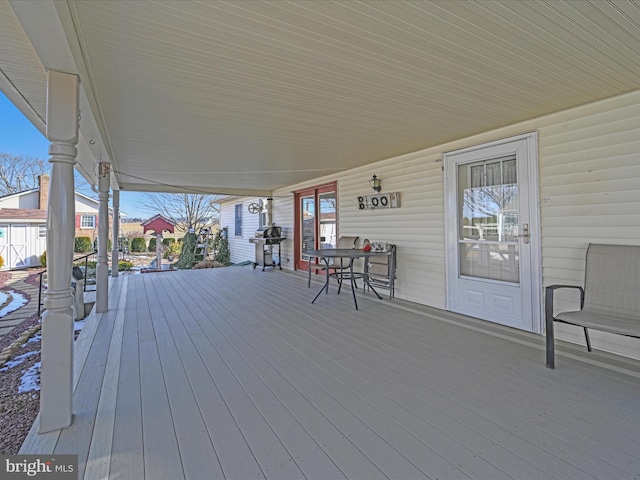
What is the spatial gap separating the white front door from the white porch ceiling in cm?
43

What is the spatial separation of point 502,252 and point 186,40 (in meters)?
3.81

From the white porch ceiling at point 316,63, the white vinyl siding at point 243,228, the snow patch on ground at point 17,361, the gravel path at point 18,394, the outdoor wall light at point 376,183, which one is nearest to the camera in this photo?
the white porch ceiling at point 316,63

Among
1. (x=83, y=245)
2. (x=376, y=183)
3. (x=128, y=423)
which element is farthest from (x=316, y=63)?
(x=83, y=245)

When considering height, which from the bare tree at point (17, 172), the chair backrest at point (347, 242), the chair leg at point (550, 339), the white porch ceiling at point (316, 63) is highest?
the bare tree at point (17, 172)

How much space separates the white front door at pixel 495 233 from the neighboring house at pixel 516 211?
0.01 m

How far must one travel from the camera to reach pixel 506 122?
363cm

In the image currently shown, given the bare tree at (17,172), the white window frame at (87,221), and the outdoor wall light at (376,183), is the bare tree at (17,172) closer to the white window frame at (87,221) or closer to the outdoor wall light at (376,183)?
the white window frame at (87,221)

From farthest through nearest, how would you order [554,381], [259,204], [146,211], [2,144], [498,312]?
[146,211]
[2,144]
[259,204]
[498,312]
[554,381]

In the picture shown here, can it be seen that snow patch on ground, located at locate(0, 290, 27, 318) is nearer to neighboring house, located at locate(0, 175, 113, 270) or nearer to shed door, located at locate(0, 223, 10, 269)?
neighboring house, located at locate(0, 175, 113, 270)

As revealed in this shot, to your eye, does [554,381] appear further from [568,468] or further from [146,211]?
[146,211]

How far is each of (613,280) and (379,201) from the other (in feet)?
11.3

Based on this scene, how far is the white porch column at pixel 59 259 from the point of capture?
6.35ft

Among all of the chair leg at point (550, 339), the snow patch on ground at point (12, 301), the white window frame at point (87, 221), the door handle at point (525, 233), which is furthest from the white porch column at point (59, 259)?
the white window frame at point (87, 221)

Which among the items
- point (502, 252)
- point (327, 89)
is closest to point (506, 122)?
point (502, 252)
